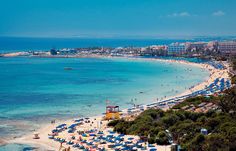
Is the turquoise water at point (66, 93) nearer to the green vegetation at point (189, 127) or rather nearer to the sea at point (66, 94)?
the sea at point (66, 94)

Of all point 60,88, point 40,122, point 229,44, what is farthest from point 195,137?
point 229,44

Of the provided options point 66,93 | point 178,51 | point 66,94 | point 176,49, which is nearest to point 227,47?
point 178,51

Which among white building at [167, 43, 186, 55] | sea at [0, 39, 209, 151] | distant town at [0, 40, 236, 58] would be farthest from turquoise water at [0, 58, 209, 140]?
white building at [167, 43, 186, 55]

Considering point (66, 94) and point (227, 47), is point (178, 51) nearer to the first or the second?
point (227, 47)

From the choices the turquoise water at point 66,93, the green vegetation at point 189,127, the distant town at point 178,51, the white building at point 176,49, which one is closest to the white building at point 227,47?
the distant town at point 178,51

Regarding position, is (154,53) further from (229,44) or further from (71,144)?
(71,144)

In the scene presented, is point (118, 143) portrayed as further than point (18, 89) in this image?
No

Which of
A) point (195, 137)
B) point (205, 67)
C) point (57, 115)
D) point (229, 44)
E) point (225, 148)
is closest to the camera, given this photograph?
point (225, 148)

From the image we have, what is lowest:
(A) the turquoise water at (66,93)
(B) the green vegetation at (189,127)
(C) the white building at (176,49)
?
(A) the turquoise water at (66,93)

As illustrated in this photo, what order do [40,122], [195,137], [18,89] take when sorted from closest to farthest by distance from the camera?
[195,137] < [40,122] < [18,89]
